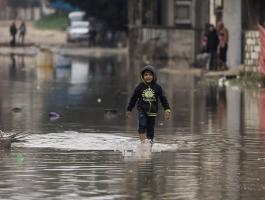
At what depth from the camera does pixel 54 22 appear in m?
103

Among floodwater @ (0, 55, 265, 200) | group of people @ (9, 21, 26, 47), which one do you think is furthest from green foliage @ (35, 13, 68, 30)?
floodwater @ (0, 55, 265, 200)

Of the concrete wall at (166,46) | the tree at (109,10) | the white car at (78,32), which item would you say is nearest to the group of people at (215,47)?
the concrete wall at (166,46)

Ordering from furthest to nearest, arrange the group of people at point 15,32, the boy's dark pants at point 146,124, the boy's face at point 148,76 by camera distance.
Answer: the group of people at point 15,32 < the boy's dark pants at point 146,124 < the boy's face at point 148,76

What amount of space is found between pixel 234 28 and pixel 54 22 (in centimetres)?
6810

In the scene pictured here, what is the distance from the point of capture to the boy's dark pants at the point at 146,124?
48.7 ft

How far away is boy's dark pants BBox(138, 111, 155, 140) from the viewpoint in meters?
14.8

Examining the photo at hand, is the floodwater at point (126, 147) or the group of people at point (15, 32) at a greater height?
the floodwater at point (126, 147)

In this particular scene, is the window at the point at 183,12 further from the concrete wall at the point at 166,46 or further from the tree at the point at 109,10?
the tree at the point at 109,10

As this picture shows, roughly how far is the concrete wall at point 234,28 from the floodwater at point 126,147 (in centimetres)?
614

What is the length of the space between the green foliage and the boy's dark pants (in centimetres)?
8169

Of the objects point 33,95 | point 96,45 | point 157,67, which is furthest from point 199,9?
point 96,45

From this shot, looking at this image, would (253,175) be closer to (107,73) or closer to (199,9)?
(107,73)

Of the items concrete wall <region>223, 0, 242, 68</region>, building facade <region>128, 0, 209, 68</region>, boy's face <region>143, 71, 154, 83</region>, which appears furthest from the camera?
building facade <region>128, 0, 209, 68</region>

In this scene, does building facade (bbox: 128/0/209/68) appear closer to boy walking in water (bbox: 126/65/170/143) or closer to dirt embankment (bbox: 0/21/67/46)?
dirt embankment (bbox: 0/21/67/46)
